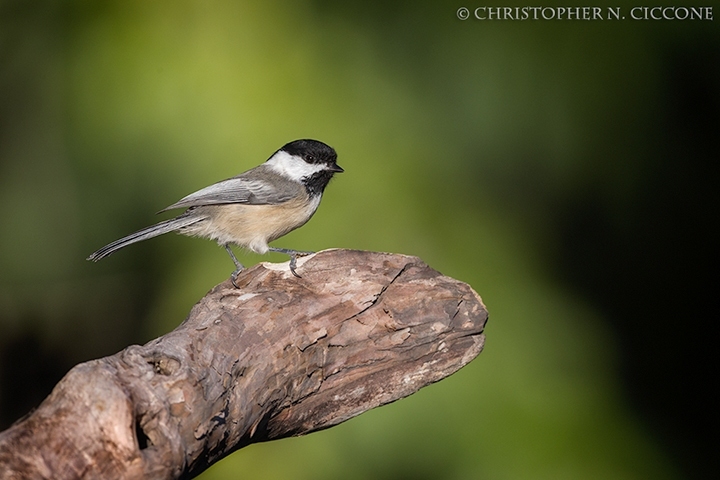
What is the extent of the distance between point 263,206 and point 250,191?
0.27 ft

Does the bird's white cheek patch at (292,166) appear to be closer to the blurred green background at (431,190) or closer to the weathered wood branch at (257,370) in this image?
the blurred green background at (431,190)

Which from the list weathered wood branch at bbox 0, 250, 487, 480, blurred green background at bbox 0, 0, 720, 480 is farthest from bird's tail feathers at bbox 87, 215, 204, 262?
weathered wood branch at bbox 0, 250, 487, 480

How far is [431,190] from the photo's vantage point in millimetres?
3330

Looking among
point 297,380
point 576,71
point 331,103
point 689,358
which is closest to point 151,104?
point 331,103

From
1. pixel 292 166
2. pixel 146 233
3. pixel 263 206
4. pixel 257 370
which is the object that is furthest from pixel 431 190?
pixel 257 370

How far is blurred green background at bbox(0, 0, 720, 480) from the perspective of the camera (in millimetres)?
3178

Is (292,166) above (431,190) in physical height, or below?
above

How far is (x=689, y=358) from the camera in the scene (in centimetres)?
333

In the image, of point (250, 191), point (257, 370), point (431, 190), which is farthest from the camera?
point (431, 190)

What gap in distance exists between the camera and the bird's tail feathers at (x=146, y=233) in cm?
283

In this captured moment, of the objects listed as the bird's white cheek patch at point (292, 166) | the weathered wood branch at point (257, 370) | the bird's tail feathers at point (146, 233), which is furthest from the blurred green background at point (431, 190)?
the weathered wood branch at point (257, 370)

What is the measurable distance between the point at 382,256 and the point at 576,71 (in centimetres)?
163

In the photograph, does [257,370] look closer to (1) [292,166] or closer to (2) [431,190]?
(1) [292,166]

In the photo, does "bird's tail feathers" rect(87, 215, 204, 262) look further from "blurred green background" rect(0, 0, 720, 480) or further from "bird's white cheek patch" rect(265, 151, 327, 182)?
"bird's white cheek patch" rect(265, 151, 327, 182)
